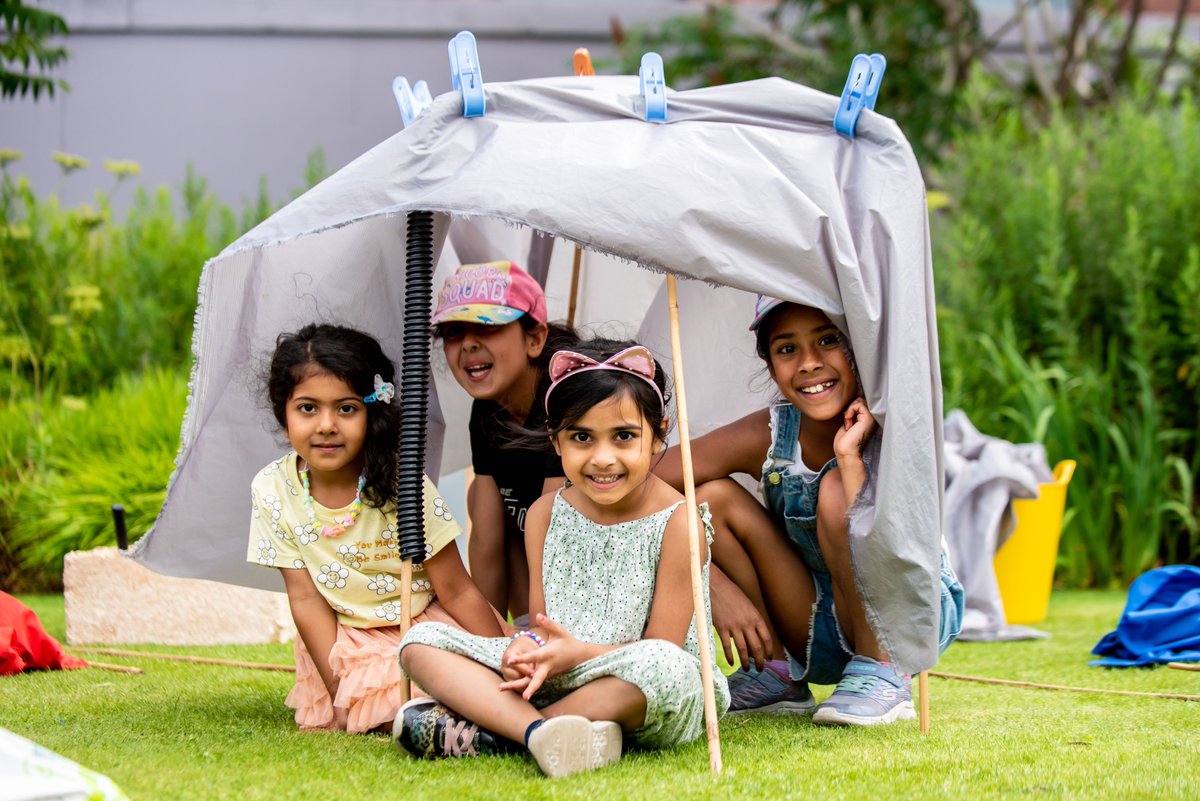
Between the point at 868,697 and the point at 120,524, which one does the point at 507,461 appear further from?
the point at 120,524

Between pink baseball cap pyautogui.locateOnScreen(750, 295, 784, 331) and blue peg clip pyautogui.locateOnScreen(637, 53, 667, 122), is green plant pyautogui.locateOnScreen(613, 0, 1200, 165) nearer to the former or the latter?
pink baseball cap pyautogui.locateOnScreen(750, 295, 784, 331)

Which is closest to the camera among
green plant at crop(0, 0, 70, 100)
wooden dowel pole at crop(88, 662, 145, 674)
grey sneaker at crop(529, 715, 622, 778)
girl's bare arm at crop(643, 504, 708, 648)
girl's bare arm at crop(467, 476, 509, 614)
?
grey sneaker at crop(529, 715, 622, 778)

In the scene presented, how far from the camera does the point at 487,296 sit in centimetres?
356

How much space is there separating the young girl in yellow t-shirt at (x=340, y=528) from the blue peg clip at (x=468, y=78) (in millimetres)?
722

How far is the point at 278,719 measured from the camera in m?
3.27

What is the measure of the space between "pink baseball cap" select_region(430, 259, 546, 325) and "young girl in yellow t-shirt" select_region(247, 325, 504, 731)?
0.33 metres

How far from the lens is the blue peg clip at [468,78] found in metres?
2.97

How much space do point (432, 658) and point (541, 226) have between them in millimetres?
941

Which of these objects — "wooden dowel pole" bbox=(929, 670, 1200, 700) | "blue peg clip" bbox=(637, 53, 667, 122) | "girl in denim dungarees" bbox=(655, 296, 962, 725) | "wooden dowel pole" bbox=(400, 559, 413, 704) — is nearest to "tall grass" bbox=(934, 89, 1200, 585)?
"wooden dowel pole" bbox=(929, 670, 1200, 700)

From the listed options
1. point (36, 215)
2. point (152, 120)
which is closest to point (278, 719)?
point (36, 215)

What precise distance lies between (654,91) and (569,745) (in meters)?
1.44

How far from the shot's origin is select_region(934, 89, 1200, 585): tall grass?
6.06m

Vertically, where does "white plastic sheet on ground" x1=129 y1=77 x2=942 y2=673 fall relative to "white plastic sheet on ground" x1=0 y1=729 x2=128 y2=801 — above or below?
above

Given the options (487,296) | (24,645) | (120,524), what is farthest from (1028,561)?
(24,645)
